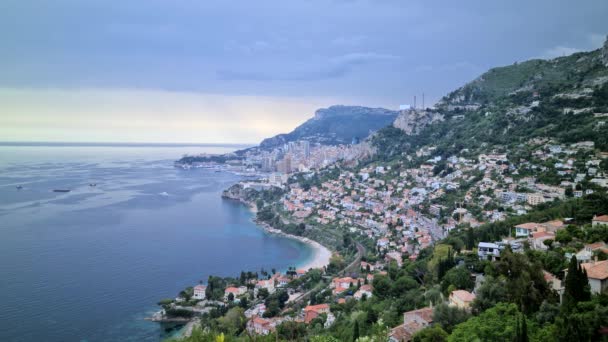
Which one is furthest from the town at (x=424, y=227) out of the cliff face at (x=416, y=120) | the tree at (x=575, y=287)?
the cliff face at (x=416, y=120)

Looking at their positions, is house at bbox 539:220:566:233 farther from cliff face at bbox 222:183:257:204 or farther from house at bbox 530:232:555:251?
cliff face at bbox 222:183:257:204

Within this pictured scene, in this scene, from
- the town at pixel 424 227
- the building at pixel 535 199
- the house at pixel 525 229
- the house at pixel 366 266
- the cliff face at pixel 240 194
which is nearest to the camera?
the town at pixel 424 227

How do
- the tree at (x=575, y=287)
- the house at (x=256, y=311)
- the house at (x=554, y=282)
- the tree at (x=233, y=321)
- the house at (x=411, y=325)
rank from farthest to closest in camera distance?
the house at (x=256, y=311) → the tree at (x=233, y=321) → the house at (x=411, y=325) → the house at (x=554, y=282) → the tree at (x=575, y=287)

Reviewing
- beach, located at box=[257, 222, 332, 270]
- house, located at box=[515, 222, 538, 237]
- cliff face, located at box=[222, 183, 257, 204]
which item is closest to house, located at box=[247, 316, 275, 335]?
beach, located at box=[257, 222, 332, 270]

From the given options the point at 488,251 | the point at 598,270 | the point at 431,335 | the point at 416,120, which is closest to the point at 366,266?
the point at 488,251

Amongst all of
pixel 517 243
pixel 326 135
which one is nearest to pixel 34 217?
pixel 517 243

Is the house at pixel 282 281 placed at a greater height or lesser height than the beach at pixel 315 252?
greater

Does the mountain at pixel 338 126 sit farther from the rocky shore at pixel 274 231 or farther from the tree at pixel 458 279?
the tree at pixel 458 279
